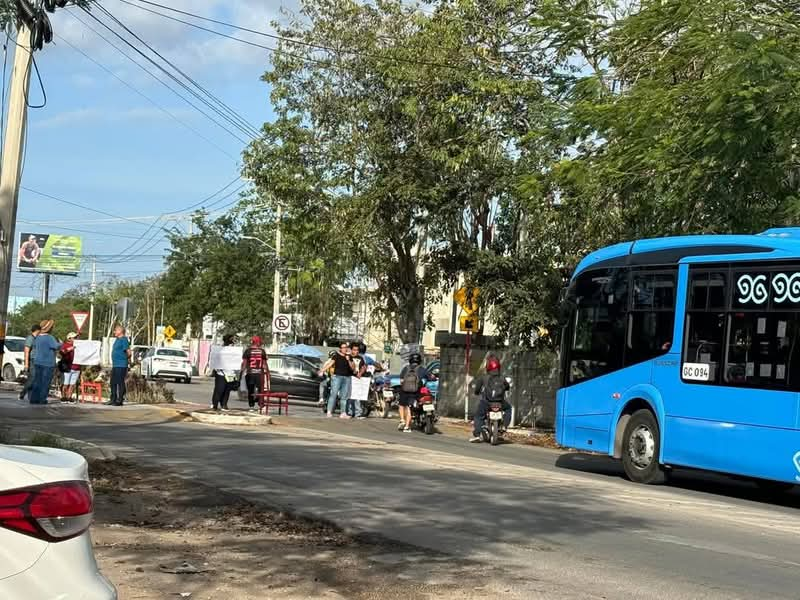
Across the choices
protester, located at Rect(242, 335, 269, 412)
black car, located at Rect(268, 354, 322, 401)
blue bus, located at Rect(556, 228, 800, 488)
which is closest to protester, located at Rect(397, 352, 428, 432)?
protester, located at Rect(242, 335, 269, 412)

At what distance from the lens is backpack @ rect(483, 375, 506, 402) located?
23.8m

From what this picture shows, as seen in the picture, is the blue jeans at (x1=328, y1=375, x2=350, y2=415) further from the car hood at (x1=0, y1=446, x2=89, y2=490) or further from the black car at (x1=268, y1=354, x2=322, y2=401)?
the car hood at (x1=0, y1=446, x2=89, y2=490)

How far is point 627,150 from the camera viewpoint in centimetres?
1878

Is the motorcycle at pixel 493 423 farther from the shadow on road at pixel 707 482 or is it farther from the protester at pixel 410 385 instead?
the shadow on road at pixel 707 482

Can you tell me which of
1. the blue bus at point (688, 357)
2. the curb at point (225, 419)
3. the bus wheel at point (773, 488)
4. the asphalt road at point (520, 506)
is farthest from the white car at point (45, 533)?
the curb at point (225, 419)

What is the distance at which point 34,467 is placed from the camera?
13.5 ft

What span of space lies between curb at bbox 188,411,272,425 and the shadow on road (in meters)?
6.23

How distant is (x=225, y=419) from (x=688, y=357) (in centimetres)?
1031

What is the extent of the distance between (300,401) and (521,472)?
74.2 ft

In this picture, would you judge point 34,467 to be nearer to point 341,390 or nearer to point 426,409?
point 426,409

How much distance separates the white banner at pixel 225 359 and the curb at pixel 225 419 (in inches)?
66.4

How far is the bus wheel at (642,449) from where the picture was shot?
16.5 meters

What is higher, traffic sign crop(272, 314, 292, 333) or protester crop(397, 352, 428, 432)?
traffic sign crop(272, 314, 292, 333)

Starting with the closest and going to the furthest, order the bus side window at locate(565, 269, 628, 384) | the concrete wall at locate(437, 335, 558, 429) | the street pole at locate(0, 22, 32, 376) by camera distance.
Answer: the street pole at locate(0, 22, 32, 376)
the bus side window at locate(565, 269, 628, 384)
the concrete wall at locate(437, 335, 558, 429)
